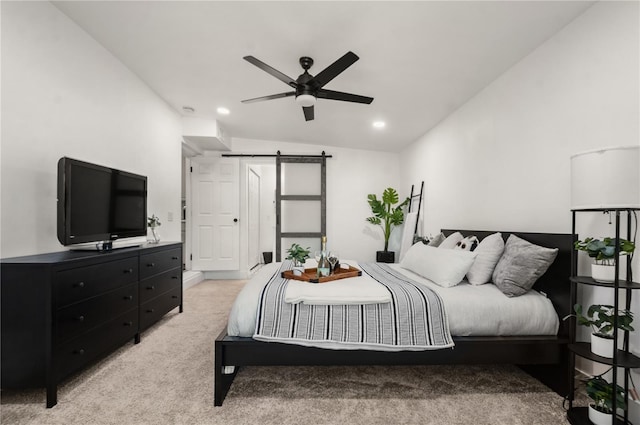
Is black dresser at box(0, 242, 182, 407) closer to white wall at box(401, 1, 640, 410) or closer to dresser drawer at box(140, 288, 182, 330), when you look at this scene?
dresser drawer at box(140, 288, 182, 330)

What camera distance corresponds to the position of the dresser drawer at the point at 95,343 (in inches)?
73.1

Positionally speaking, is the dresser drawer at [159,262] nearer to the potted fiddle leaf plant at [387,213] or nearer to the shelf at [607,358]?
the shelf at [607,358]

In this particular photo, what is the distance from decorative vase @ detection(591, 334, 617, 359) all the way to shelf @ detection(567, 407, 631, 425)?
0.29 metres

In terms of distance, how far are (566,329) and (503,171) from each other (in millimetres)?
1414

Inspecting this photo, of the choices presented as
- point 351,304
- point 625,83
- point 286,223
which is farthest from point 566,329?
point 286,223

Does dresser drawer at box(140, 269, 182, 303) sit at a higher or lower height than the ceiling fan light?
lower

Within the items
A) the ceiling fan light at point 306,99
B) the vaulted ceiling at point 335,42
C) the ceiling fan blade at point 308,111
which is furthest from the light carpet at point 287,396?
the vaulted ceiling at point 335,42

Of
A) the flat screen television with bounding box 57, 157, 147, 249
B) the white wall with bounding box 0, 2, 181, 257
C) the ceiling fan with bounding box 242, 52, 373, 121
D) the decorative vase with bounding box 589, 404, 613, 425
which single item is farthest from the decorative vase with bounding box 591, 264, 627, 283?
the white wall with bounding box 0, 2, 181, 257

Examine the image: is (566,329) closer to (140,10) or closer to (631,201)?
(631,201)

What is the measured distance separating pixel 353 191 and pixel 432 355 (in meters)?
4.20

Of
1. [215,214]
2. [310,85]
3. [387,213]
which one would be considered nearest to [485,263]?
[310,85]

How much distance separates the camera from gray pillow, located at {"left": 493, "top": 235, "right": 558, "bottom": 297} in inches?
79.2

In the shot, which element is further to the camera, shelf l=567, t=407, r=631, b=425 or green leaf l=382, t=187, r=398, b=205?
green leaf l=382, t=187, r=398, b=205

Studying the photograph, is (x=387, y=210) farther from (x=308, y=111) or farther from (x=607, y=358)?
(x=607, y=358)
